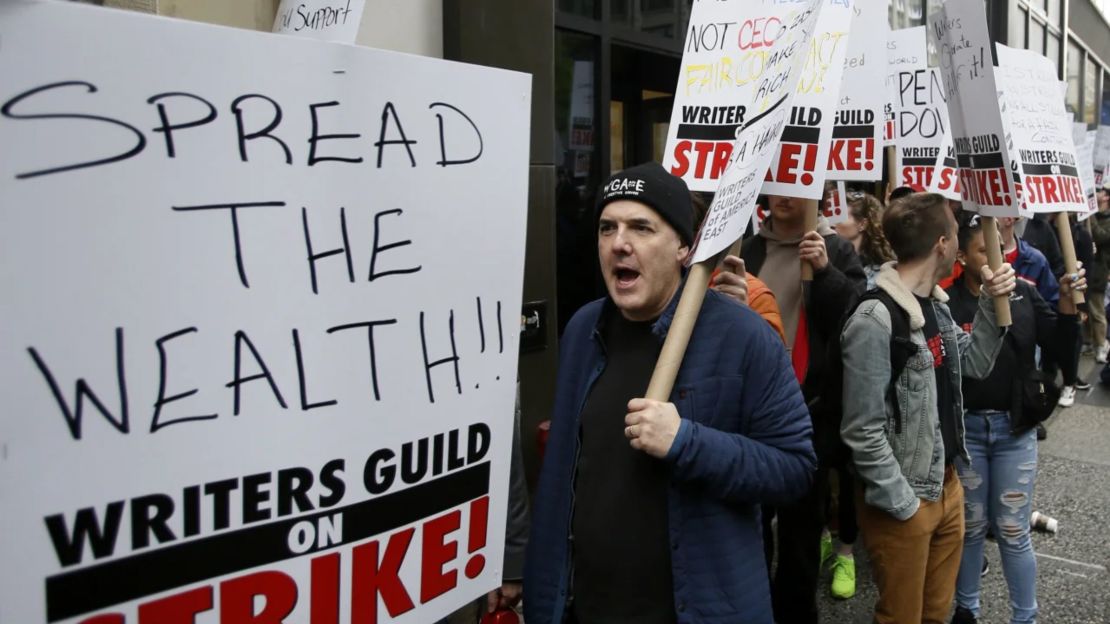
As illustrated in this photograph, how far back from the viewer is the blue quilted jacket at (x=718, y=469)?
192cm

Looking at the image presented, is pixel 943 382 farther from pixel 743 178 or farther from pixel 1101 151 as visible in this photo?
pixel 1101 151

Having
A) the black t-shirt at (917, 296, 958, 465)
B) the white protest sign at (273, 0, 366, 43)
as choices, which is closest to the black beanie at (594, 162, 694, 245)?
the white protest sign at (273, 0, 366, 43)

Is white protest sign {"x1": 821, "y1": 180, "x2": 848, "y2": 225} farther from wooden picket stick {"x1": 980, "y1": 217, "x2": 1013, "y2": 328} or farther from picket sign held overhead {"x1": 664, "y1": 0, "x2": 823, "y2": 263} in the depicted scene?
picket sign held overhead {"x1": 664, "y1": 0, "x2": 823, "y2": 263}

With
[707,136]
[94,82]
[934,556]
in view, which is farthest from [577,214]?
[94,82]

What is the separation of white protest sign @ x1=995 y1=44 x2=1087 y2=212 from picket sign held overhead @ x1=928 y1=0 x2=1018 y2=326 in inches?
44.4

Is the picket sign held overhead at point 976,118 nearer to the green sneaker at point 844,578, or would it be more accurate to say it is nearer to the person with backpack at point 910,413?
the person with backpack at point 910,413

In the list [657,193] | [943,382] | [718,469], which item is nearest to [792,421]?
[718,469]

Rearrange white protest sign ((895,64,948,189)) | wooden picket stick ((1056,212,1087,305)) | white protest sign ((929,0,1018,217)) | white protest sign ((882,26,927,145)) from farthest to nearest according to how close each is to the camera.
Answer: white protest sign ((882,26,927,145)) < white protest sign ((895,64,948,189)) < wooden picket stick ((1056,212,1087,305)) < white protest sign ((929,0,1018,217))

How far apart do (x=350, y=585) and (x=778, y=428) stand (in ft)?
3.28

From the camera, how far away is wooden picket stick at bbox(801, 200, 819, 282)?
3.24 meters

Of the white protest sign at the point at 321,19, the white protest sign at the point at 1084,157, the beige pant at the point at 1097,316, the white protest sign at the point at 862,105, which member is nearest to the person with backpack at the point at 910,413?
the white protest sign at the point at 862,105

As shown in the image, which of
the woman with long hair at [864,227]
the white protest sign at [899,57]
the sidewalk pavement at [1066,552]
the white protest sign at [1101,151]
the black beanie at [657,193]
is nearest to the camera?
the black beanie at [657,193]

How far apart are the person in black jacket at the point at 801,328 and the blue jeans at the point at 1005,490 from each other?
0.60 meters

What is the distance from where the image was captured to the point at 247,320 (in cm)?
135
